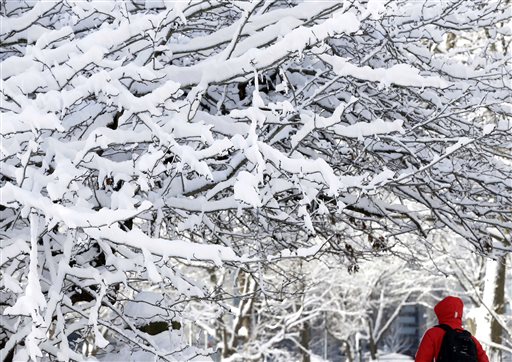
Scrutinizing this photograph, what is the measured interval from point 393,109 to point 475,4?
1172mm

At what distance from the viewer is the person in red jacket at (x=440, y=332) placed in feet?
18.4

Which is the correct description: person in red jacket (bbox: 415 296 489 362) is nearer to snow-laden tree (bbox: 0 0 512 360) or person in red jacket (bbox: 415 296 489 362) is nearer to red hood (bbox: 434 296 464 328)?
red hood (bbox: 434 296 464 328)

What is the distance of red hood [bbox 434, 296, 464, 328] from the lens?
Result: 5.70 metres

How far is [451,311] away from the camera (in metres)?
5.71

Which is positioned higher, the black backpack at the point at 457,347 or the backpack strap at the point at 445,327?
the backpack strap at the point at 445,327

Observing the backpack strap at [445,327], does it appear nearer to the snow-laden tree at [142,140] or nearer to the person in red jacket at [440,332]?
the person in red jacket at [440,332]

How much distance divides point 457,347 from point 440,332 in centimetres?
17

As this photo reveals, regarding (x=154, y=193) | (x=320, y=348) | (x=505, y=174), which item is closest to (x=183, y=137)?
(x=154, y=193)

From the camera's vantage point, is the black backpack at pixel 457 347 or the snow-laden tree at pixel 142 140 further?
the black backpack at pixel 457 347

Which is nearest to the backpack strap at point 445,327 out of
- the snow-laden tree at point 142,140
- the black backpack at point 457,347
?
the black backpack at point 457,347

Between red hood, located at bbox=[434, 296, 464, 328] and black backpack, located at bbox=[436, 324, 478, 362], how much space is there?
3.0 inches

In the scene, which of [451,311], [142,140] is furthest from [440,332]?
[142,140]

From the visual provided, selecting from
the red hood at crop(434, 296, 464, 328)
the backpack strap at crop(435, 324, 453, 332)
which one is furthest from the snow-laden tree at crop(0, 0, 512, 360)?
the backpack strap at crop(435, 324, 453, 332)

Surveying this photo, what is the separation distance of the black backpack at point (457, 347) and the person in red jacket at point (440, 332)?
0.04 m
